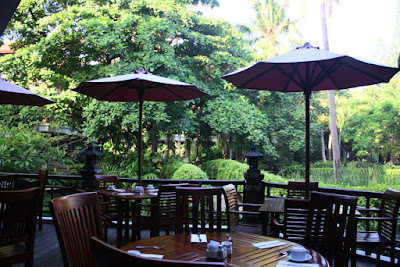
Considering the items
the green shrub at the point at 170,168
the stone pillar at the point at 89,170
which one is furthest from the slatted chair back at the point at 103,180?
the green shrub at the point at 170,168

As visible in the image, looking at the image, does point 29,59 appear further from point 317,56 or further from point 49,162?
point 317,56

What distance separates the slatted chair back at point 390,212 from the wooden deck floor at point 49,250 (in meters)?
0.53

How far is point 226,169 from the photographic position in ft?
35.6

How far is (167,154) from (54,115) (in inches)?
141

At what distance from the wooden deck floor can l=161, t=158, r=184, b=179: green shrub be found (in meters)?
4.85

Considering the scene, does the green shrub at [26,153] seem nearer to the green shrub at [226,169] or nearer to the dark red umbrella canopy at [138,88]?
the dark red umbrella canopy at [138,88]

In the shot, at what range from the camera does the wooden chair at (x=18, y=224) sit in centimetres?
244

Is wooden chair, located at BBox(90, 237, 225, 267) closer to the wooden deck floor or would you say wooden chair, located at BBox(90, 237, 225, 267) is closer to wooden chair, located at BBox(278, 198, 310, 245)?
wooden chair, located at BBox(278, 198, 310, 245)

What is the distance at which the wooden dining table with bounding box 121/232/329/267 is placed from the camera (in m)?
1.79

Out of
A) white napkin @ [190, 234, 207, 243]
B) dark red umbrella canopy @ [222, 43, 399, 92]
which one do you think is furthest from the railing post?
white napkin @ [190, 234, 207, 243]

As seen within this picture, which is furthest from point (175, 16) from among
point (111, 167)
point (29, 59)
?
point (111, 167)

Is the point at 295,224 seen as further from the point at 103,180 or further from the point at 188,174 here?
the point at 188,174

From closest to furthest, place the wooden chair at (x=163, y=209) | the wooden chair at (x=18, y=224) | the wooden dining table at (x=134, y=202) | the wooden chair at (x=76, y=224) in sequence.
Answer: the wooden chair at (x=76, y=224)
the wooden chair at (x=18, y=224)
the wooden chair at (x=163, y=209)
the wooden dining table at (x=134, y=202)

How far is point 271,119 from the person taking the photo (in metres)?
13.6
